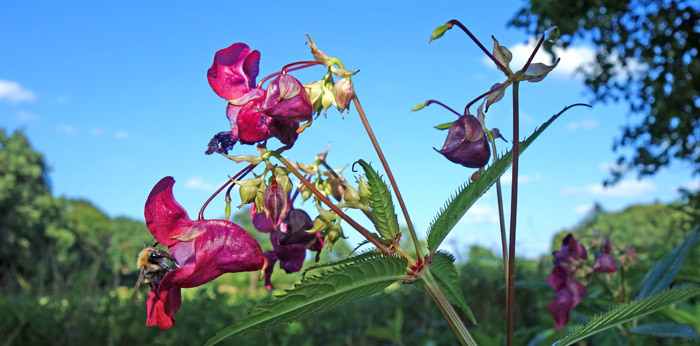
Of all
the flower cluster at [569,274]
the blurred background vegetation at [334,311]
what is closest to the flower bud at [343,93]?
the blurred background vegetation at [334,311]

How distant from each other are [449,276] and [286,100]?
1.51ft

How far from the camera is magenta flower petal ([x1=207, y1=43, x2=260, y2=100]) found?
106cm

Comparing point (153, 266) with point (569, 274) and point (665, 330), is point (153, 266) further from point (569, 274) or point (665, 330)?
point (665, 330)

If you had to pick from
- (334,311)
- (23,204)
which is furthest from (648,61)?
(23,204)

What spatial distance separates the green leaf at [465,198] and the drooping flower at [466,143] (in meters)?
0.04

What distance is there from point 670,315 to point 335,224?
1.73 m

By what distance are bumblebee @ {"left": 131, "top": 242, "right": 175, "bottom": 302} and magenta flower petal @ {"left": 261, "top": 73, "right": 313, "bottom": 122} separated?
1.11 feet

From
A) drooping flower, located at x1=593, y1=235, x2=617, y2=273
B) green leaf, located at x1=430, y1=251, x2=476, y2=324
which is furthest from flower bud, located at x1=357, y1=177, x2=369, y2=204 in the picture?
drooping flower, located at x1=593, y1=235, x2=617, y2=273

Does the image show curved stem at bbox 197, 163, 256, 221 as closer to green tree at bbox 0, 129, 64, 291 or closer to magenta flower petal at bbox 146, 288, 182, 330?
magenta flower petal at bbox 146, 288, 182, 330

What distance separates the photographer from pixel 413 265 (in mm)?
958

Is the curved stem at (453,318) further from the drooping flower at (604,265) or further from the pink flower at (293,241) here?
the drooping flower at (604,265)

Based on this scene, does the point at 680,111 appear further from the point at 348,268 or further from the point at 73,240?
the point at 73,240

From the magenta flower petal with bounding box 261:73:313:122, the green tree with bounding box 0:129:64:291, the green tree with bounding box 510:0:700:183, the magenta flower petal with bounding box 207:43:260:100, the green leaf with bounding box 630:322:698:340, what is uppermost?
the green tree with bounding box 0:129:64:291

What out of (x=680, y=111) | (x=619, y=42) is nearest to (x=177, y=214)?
(x=680, y=111)
